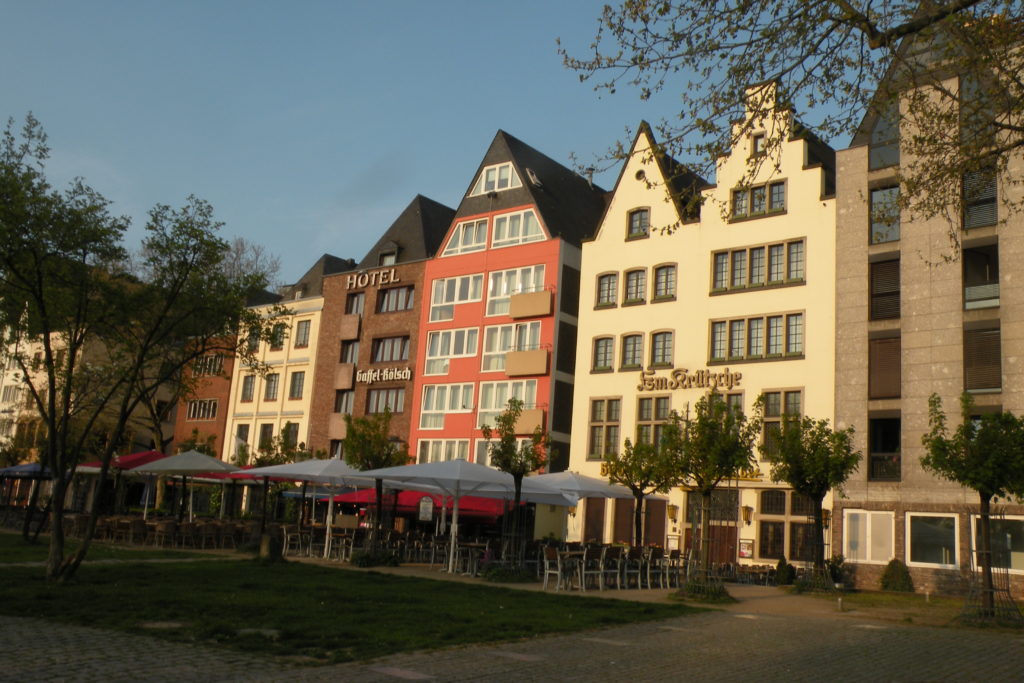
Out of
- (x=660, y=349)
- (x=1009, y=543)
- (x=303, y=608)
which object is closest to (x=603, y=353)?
(x=660, y=349)

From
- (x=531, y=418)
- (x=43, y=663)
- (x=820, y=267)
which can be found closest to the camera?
(x=43, y=663)

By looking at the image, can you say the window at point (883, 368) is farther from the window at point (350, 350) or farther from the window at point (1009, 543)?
the window at point (350, 350)

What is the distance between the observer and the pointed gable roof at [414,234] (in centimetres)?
4925

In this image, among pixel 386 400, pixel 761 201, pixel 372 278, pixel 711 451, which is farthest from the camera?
pixel 372 278

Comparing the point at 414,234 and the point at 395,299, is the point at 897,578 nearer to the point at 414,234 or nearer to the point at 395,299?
the point at 395,299

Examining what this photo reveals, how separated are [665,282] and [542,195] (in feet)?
29.6

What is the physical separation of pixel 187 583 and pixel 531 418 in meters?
23.2

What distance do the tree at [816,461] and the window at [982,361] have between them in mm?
5393

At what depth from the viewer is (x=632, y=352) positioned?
38469mm

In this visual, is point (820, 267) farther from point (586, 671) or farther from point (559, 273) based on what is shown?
point (586, 671)

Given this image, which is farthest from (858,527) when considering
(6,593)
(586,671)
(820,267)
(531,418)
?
(6,593)

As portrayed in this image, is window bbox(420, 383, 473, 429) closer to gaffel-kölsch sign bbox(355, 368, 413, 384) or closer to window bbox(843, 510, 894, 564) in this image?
gaffel-kölsch sign bbox(355, 368, 413, 384)

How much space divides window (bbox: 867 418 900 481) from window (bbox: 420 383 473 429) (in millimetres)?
17973

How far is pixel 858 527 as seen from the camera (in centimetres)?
3011
